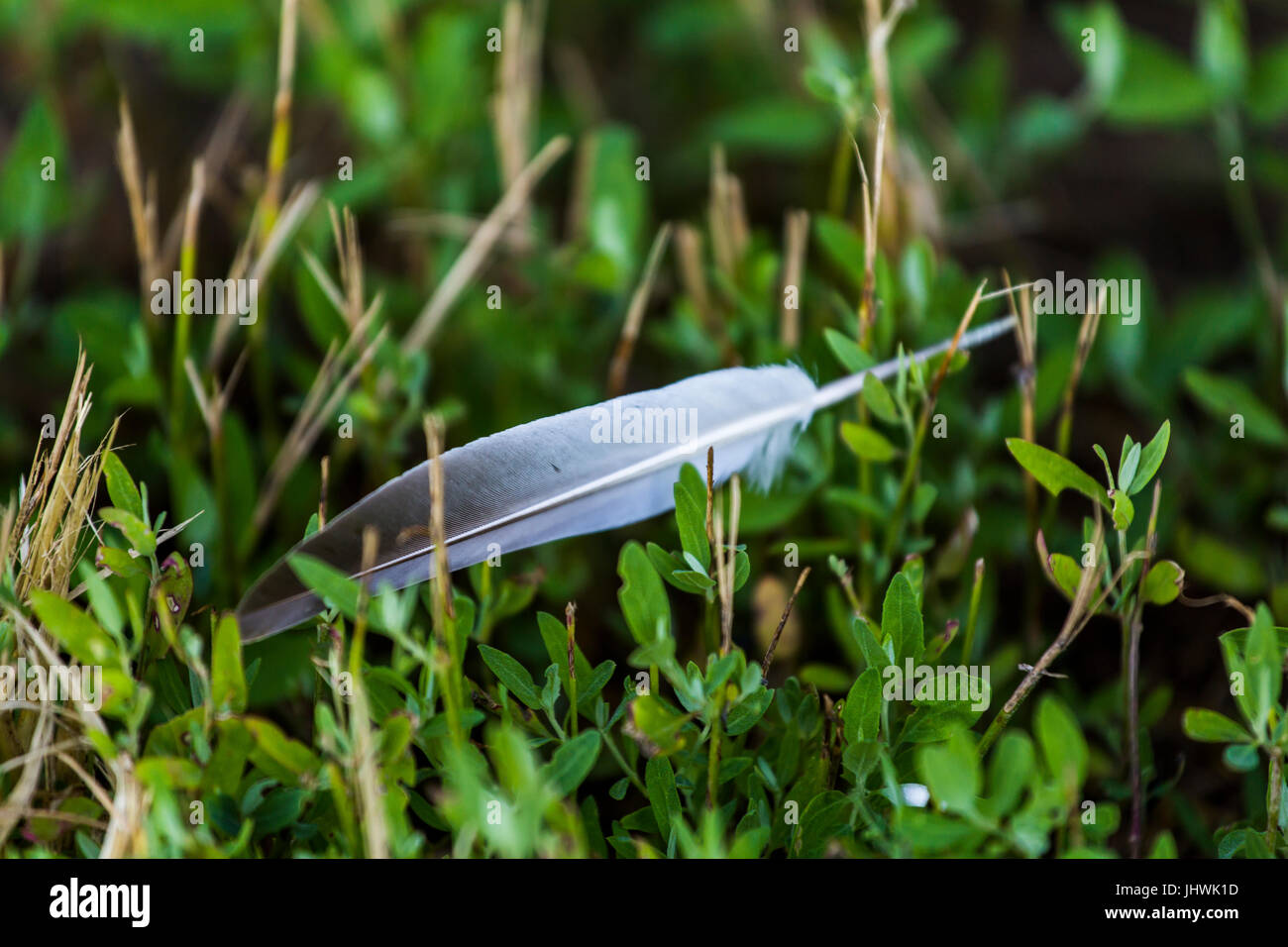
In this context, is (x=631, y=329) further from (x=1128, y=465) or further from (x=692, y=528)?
(x=1128, y=465)

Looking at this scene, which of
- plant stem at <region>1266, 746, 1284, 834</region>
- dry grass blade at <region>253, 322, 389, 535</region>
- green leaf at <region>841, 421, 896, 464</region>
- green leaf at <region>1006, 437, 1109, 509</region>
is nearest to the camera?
plant stem at <region>1266, 746, 1284, 834</region>

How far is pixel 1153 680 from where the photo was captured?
1328 millimetres

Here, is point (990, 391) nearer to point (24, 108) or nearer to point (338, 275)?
point (338, 275)

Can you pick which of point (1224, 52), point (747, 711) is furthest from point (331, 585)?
point (1224, 52)

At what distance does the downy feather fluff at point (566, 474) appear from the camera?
1.00 m

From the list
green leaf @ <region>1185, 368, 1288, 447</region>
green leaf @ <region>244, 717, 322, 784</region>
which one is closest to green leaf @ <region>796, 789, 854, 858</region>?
green leaf @ <region>244, 717, 322, 784</region>

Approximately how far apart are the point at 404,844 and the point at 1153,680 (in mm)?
934

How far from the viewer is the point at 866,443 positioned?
1115 mm

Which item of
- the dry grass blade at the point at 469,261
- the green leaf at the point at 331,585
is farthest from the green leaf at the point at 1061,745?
the dry grass blade at the point at 469,261

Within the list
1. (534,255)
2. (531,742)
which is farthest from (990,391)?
(531,742)

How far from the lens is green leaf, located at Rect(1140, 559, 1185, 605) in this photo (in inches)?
38.3

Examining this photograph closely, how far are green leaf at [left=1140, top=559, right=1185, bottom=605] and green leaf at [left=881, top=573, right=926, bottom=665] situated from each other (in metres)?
0.21

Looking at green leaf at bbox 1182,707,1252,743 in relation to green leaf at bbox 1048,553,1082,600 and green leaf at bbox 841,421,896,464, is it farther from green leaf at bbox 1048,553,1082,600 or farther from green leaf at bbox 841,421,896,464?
green leaf at bbox 841,421,896,464

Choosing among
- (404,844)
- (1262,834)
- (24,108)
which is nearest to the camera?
(404,844)
